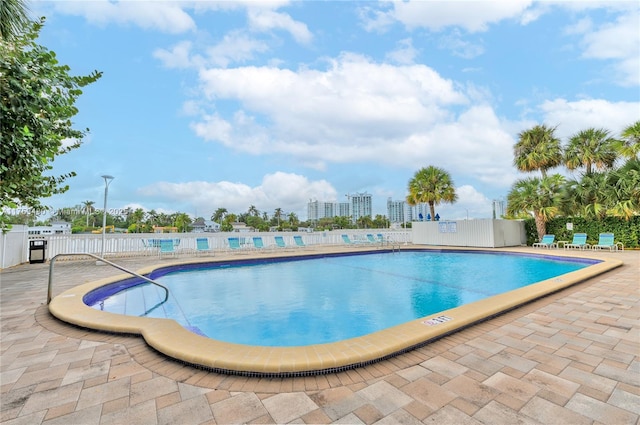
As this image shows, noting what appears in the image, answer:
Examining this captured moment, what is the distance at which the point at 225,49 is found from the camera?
30.0 feet

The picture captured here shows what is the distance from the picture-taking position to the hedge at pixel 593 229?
12.0 m

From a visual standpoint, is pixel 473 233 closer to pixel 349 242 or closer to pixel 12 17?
pixel 349 242

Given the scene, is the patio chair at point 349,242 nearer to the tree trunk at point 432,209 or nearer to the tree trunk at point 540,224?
the tree trunk at point 432,209

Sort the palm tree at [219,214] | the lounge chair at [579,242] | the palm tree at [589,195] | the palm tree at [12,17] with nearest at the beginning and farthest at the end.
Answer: the palm tree at [12,17], the palm tree at [589,195], the lounge chair at [579,242], the palm tree at [219,214]

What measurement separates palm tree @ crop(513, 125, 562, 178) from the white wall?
298cm

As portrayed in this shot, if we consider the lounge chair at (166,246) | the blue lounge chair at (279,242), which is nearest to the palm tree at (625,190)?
the blue lounge chair at (279,242)

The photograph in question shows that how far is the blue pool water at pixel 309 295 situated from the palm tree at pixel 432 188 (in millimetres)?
7391

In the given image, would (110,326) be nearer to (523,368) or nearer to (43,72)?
(43,72)

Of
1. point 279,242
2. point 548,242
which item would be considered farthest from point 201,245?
point 548,242

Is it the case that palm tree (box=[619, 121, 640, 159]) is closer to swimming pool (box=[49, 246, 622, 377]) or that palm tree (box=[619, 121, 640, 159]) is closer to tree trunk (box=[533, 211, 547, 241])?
tree trunk (box=[533, 211, 547, 241])

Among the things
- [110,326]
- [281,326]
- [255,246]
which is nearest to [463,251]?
→ [255,246]

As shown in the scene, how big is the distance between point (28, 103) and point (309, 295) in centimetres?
546

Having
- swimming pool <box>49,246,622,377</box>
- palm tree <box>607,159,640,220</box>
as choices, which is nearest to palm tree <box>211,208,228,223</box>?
palm tree <box>607,159,640,220</box>

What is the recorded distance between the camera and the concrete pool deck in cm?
173
